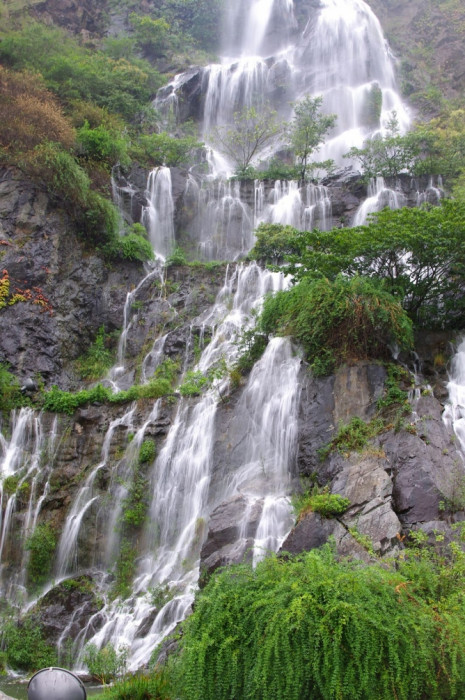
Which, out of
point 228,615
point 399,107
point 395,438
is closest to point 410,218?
point 395,438

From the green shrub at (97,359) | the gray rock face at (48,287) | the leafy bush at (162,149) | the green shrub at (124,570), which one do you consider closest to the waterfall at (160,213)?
the leafy bush at (162,149)

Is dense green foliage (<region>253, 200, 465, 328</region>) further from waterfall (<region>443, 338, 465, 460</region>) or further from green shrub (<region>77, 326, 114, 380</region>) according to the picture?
green shrub (<region>77, 326, 114, 380</region>)

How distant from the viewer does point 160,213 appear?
23734 mm

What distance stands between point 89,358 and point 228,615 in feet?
46.3

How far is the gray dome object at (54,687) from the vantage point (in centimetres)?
487

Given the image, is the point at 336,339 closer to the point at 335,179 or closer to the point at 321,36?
the point at 335,179

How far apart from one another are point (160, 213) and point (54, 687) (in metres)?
20.9

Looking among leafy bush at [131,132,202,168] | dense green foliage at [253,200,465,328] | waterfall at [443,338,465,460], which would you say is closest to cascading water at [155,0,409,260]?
leafy bush at [131,132,202,168]

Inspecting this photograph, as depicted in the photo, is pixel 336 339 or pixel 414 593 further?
pixel 336 339

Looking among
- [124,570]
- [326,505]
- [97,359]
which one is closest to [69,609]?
[124,570]

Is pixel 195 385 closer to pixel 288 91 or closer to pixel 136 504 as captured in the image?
pixel 136 504

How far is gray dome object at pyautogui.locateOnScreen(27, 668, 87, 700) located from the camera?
487cm

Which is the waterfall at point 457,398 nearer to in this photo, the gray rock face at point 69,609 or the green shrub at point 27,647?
the gray rock face at point 69,609

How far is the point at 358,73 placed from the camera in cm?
3497
